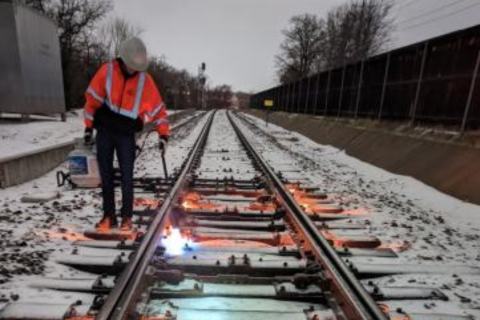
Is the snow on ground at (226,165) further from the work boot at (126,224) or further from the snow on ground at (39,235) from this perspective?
the work boot at (126,224)

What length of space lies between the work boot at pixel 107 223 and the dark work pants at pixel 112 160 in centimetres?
5

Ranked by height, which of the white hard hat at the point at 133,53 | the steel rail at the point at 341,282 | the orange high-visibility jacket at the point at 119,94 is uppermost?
the white hard hat at the point at 133,53

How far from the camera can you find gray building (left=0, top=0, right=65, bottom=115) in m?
12.8

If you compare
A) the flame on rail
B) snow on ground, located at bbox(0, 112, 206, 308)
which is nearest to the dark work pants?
snow on ground, located at bbox(0, 112, 206, 308)

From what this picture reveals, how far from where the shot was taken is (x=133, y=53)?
153 inches

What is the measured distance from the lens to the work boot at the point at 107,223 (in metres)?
4.14

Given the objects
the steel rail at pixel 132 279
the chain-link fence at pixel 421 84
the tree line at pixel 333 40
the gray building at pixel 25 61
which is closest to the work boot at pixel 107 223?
the steel rail at pixel 132 279

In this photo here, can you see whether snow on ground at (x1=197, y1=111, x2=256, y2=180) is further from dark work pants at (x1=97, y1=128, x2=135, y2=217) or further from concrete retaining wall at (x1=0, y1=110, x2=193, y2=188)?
dark work pants at (x1=97, y1=128, x2=135, y2=217)

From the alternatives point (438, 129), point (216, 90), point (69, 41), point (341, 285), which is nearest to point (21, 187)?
point (341, 285)

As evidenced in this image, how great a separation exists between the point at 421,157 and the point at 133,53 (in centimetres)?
681

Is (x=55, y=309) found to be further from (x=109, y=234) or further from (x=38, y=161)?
(x=38, y=161)

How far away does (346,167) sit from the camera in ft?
32.5

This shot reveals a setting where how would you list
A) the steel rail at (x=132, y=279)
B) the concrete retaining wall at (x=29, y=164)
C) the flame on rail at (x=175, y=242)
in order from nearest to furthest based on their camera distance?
1. the steel rail at (x=132, y=279)
2. the flame on rail at (x=175, y=242)
3. the concrete retaining wall at (x=29, y=164)

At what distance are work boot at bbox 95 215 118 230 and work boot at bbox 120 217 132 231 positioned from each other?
0.13 meters
